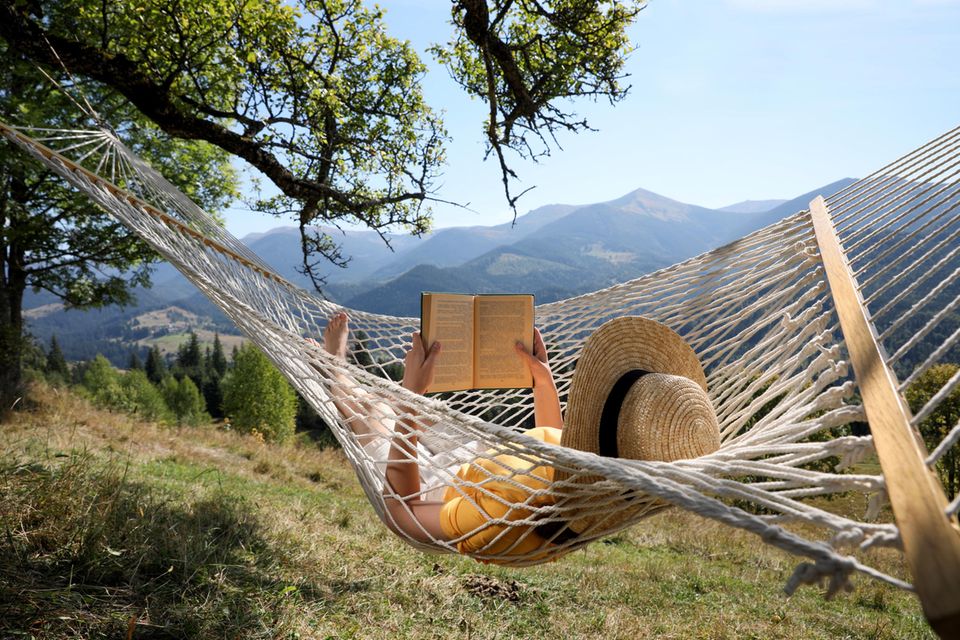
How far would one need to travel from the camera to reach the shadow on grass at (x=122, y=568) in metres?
1.27

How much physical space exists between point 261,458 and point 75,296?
503cm

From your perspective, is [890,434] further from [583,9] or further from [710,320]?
[583,9]

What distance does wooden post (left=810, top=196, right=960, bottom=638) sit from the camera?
Answer: 0.49 m

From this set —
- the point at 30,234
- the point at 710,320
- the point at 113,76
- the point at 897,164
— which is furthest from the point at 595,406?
the point at 30,234

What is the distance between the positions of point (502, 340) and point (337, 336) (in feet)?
2.07

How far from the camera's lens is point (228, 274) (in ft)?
7.07

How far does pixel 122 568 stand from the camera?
4.75 feet

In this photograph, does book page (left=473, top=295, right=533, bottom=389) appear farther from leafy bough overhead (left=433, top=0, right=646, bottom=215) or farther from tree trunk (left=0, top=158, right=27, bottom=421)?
tree trunk (left=0, top=158, right=27, bottom=421)

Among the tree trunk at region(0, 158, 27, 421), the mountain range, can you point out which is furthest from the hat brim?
the mountain range

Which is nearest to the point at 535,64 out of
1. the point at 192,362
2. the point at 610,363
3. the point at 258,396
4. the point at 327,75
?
the point at 327,75

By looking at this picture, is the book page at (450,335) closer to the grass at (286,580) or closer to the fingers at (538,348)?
the fingers at (538,348)

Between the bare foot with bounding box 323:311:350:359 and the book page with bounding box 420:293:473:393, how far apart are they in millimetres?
486

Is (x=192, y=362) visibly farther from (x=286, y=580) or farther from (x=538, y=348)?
(x=538, y=348)

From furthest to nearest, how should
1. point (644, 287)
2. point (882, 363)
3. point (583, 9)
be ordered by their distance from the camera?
1. point (583, 9)
2. point (644, 287)
3. point (882, 363)
